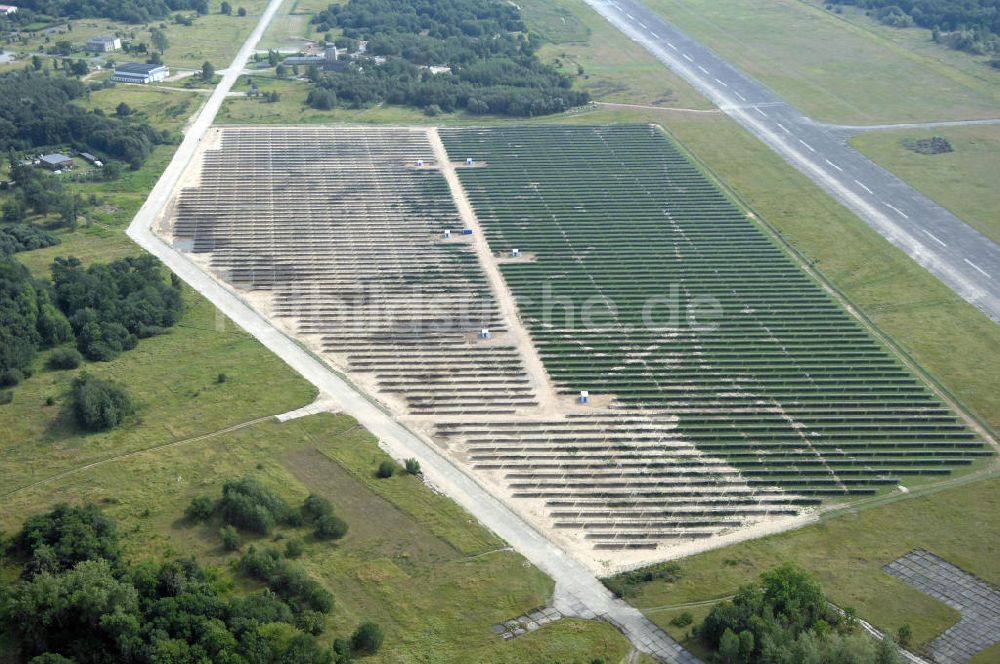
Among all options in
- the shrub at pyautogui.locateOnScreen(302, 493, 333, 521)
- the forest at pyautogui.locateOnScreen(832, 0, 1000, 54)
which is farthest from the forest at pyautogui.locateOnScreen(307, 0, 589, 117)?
the shrub at pyautogui.locateOnScreen(302, 493, 333, 521)

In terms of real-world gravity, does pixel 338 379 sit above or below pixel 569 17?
below

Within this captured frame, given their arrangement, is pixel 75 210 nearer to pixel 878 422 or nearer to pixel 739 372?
pixel 739 372

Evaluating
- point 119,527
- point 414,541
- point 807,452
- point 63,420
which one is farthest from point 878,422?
point 63,420

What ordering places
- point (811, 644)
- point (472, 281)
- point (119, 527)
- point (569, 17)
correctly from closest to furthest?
point (811, 644)
point (119, 527)
point (472, 281)
point (569, 17)

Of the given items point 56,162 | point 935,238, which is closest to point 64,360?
point 56,162

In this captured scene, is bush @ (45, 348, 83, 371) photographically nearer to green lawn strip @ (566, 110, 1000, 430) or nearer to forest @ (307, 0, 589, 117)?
green lawn strip @ (566, 110, 1000, 430)

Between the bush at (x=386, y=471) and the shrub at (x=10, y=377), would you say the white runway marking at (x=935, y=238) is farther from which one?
the shrub at (x=10, y=377)

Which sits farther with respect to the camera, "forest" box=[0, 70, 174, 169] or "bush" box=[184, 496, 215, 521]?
"forest" box=[0, 70, 174, 169]
